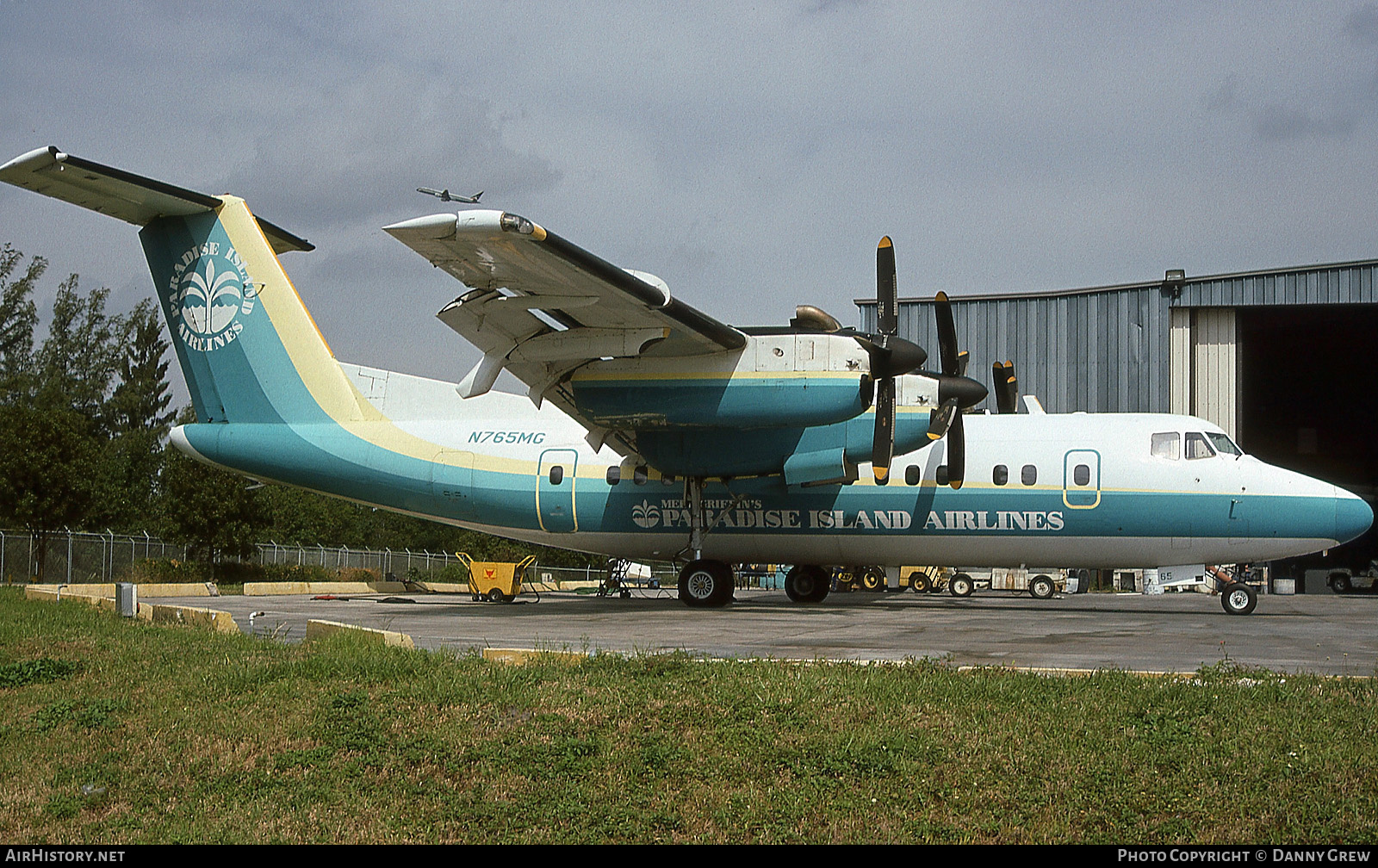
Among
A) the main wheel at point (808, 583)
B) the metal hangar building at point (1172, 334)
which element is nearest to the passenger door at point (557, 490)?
the main wheel at point (808, 583)

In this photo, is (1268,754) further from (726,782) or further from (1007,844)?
(726,782)

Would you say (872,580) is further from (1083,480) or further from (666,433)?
(666,433)

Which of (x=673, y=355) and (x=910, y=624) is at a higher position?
(x=673, y=355)


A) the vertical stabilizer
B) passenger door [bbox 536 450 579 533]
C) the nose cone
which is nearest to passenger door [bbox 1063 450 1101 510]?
the nose cone

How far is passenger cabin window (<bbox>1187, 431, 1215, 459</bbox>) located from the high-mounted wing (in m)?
7.62

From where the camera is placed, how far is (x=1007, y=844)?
15.7 feet

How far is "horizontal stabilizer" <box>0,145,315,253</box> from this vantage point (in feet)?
50.1

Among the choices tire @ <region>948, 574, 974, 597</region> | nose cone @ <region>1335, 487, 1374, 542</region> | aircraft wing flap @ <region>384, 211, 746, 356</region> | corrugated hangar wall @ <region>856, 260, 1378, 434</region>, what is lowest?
tire @ <region>948, 574, 974, 597</region>

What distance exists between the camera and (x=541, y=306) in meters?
15.3

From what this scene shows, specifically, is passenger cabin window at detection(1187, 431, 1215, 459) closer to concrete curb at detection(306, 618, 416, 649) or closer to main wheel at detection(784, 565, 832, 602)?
main wheel at detection(784, 565, 832, 602)

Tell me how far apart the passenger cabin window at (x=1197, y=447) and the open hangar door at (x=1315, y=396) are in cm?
1395

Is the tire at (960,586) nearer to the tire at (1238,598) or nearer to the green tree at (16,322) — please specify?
the tire at (1238,598)
